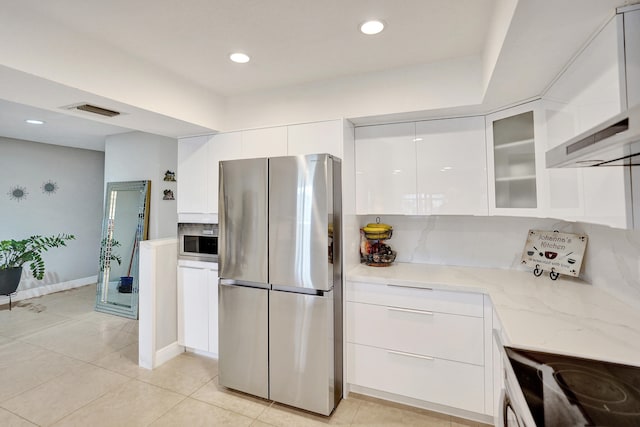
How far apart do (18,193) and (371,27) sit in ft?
18.5

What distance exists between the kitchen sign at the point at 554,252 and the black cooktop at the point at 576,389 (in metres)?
1.19

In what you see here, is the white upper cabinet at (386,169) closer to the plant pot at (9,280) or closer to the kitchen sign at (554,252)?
the kitchen sign at (554,252)

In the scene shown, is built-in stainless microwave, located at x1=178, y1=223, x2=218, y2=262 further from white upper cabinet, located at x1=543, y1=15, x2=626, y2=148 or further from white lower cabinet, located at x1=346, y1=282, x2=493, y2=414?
white upper cabinet, located at x1=543, y1=15, x2=626, y2=148

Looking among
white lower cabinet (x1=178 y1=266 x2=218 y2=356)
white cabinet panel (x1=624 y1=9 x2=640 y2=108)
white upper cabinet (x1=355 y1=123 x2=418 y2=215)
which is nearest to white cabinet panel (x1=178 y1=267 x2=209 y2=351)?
white lower cabinet (x1=178 y1=266 x2=218 y2=356)

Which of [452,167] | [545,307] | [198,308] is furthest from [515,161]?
[198,308]

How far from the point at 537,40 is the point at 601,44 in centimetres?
22

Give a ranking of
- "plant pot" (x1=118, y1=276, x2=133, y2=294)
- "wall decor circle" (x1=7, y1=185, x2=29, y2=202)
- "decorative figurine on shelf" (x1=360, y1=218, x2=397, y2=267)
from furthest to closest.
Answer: "wall decor circle" (x1=7, y1=185, x2=29, y2=202), "plant pot" (x1=118, y1=276, x2=133, y2=294), "decorative figurine on shelf" (x1=360, y1=218, x2=397, y2=267)

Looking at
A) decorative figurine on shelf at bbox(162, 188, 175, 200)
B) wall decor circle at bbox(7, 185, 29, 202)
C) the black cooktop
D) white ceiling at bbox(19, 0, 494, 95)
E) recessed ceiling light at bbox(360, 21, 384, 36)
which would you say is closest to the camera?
the black cooktop

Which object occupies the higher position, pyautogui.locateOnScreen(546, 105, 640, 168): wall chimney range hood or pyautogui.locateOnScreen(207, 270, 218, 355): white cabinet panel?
pyautogui.locateOnScreen(546, 105, 640, 168): wall chimney range hood

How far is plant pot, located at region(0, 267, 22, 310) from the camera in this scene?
4113 mm

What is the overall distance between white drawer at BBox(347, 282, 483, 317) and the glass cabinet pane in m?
0.72

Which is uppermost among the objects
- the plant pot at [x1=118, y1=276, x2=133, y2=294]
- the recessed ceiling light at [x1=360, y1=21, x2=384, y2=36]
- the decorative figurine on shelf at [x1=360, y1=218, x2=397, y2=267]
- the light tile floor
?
the recessed ceiling light at [x1=360, y1=21, x2=384, y2=36]

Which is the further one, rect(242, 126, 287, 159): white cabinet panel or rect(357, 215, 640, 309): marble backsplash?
rect(242, 126, 287, 159): white cabinet panel

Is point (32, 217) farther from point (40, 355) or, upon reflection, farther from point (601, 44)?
point (601, 44)
